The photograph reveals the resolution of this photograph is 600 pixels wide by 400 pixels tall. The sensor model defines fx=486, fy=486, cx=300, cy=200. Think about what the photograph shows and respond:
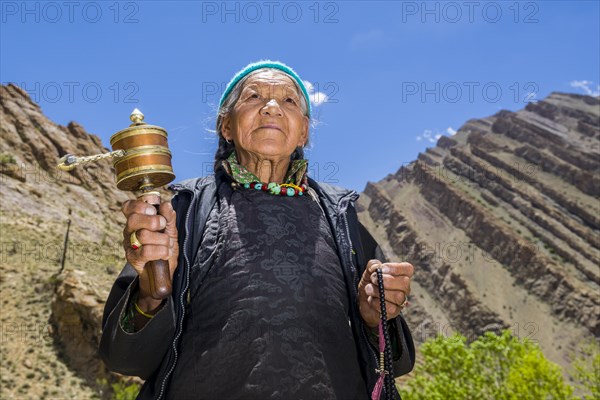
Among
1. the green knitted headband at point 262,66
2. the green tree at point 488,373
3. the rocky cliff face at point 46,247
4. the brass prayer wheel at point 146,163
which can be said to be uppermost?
the rocky cliff face at point 46,247

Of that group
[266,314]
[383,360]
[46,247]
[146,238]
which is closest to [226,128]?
[146,238]

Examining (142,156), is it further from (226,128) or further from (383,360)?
(383,360)

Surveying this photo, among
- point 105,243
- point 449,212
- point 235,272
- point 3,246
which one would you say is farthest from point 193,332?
point 449,212

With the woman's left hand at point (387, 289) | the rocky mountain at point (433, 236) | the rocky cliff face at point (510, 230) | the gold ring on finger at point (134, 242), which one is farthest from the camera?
the rocky cliff face at point (510, 230)

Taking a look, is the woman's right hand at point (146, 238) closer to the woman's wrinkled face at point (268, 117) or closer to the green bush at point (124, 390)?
the woman's wrinkled face at point (268, 117)

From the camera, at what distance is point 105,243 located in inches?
1724

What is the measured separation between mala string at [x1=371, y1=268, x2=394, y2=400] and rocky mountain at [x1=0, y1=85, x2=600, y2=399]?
24891 mm

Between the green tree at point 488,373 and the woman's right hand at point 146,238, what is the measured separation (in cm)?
1989

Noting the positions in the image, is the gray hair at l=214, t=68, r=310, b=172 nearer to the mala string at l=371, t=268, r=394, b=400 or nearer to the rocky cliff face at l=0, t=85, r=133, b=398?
the mala string at l=371, t=268, r=394, b=400

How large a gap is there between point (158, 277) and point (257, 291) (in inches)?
17.9

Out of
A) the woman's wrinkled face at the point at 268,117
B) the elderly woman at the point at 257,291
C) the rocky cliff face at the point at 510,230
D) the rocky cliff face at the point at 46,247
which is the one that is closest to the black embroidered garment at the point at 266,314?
the elderly woman at the point at 257,291

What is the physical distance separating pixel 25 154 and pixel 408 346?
60.0 m

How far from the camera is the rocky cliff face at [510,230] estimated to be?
101 meters

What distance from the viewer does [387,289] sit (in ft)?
7.82
